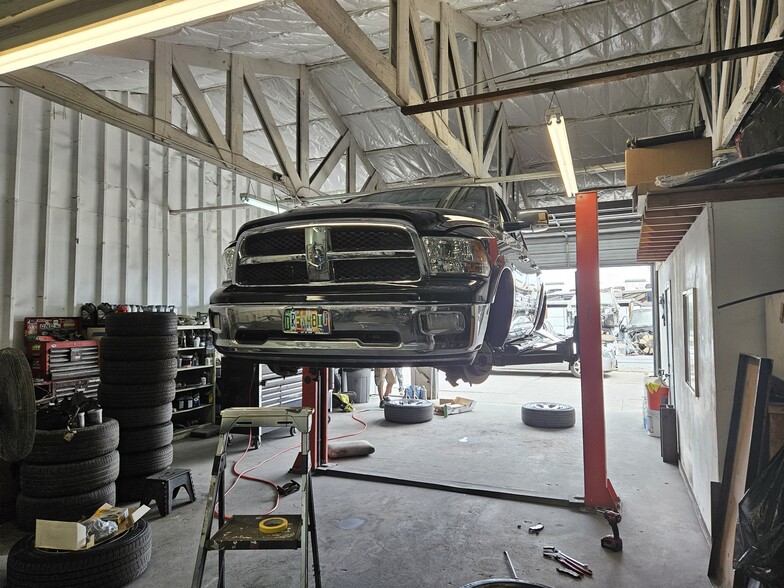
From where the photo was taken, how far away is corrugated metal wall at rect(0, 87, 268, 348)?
16.4 feet

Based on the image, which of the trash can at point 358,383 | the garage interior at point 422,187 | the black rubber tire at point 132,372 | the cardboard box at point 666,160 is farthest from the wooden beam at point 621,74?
the trash can at point 358,383

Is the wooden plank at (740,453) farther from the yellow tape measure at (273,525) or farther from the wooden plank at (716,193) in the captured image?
the yellow tape measure at (273,525)

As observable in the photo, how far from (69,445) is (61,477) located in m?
0.20

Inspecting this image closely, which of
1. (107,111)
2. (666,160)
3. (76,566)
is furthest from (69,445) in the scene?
(666,160)

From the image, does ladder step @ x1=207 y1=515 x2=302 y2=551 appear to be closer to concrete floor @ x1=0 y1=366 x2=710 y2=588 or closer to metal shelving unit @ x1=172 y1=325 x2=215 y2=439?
concrete floor @ x1=0 y1=366 x2=710 y2=588

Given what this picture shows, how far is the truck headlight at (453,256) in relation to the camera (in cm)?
209

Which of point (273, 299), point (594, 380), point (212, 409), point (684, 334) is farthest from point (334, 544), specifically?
point (212, 409)

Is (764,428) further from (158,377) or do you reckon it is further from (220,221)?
(220,221)

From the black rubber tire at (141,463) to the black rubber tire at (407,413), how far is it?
329 cm

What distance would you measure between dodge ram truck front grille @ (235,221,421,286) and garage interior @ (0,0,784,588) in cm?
89

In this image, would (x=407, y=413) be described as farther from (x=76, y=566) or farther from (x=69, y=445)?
(x=76, y=566)

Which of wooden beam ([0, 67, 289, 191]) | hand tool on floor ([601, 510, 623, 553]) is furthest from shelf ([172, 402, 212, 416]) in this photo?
hand tool on floor ([601, 510, 623, 553])

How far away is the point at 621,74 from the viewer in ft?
10.9

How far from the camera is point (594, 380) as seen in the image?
11.3 feet
